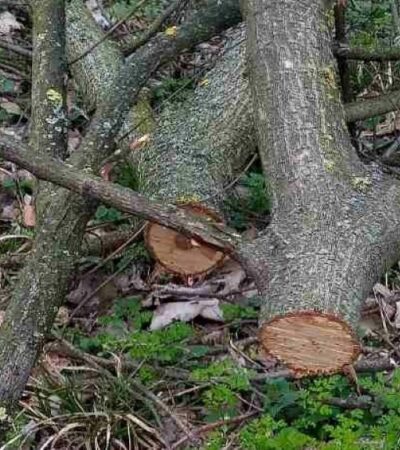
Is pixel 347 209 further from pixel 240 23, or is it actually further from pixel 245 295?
pixel 240 23

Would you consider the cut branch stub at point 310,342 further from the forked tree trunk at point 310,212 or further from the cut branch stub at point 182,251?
the cut branch stub at point 182,251

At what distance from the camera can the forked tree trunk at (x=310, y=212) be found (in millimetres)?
2213

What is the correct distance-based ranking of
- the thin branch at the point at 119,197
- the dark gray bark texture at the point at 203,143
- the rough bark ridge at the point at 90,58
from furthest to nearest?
A: 1. the rough bark ridge at the point at 90,58
2. the dark gray bark texture at the point at 203,143
3. the thin branch at the point at 119,197

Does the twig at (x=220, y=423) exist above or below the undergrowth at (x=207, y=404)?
below

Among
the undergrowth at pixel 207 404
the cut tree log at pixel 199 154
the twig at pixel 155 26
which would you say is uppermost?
the twig at pixel 155 26

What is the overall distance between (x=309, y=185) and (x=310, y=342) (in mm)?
427

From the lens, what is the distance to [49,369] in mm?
2893

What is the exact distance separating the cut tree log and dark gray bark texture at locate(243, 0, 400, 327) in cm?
39

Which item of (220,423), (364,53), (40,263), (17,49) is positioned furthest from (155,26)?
(220,423)

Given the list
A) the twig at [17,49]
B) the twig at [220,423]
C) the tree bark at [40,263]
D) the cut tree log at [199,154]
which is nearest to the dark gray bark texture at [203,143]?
the cut tree log at [199,154]

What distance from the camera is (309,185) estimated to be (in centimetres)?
245

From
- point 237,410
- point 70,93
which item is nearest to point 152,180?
point 237,410

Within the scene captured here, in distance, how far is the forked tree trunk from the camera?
2.21 meters

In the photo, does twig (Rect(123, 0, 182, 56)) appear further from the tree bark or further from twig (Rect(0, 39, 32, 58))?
twig (Rect(0, 39, 32, 58))
